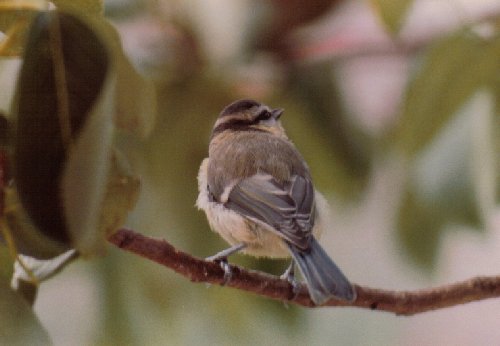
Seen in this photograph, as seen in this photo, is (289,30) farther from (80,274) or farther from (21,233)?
(21,233)

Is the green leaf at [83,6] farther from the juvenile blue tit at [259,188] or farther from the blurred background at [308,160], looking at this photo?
the blurred background at [308,160]

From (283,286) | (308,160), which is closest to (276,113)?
(283,286)

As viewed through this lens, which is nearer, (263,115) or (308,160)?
(263,115)

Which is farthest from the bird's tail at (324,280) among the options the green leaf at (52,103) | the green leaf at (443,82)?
the green leaf at (443,82)

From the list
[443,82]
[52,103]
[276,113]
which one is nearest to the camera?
[52,103]

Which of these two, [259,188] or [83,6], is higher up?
[83,6]

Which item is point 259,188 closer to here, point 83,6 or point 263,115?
point 263,115
